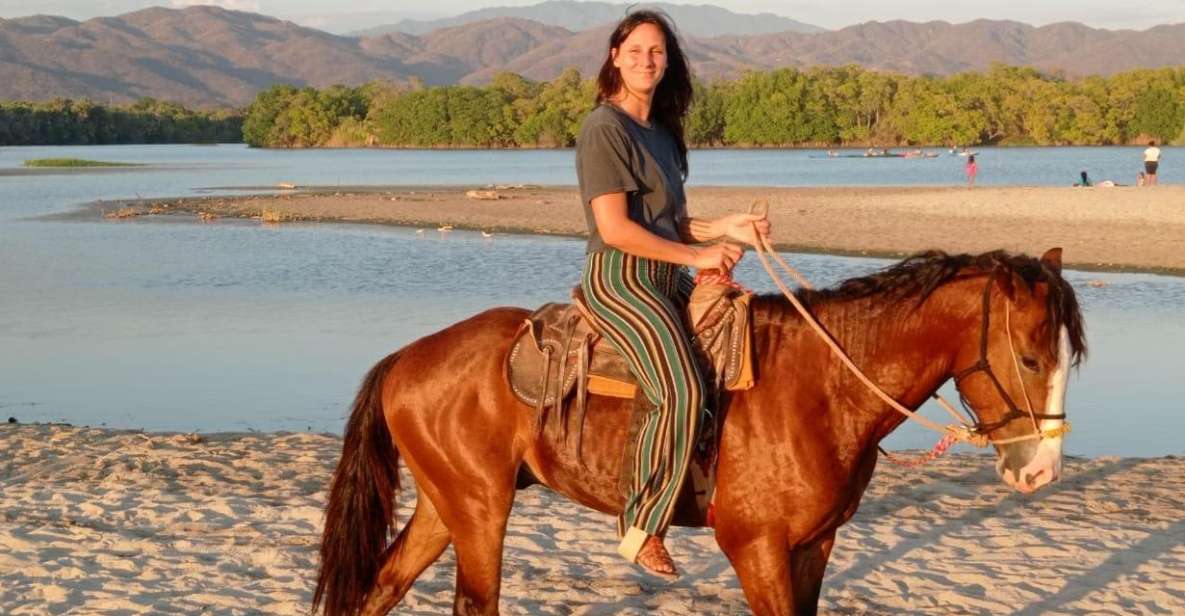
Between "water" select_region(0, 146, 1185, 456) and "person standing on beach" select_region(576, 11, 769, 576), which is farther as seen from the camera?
"water" select_region(0, 146, 1185, 456)

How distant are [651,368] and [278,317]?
15.9 m

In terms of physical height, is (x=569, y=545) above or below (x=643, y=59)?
below

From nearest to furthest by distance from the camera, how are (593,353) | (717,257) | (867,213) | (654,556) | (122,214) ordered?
(717,257)
(654,556)
(593,353)
(867,213)
(122,214)

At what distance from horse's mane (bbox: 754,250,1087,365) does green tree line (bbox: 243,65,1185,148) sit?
363 feet

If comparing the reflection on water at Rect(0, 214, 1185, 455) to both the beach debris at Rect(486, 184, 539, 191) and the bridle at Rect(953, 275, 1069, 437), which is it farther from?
the beach debris at Rect(486, 184, 539, 191)

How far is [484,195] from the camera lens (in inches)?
1796

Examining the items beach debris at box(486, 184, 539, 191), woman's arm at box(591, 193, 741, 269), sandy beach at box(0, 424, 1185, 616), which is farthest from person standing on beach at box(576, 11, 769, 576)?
beach debris at box(486, 184, 539, 191)

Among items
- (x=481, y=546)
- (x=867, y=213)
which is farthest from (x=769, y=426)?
(x=867, y=213)

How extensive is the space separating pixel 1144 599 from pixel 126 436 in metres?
7.68

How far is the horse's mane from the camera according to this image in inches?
165

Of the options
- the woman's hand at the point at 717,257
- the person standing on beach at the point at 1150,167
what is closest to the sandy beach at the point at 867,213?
the person standing on beach at the point at 1150,167

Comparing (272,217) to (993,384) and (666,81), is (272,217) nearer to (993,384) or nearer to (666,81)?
(666,81)

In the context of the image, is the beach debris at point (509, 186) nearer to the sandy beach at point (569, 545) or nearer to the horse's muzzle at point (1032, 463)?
the sandy beach at point (569, 545)

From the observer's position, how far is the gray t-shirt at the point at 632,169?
452 centimetres
